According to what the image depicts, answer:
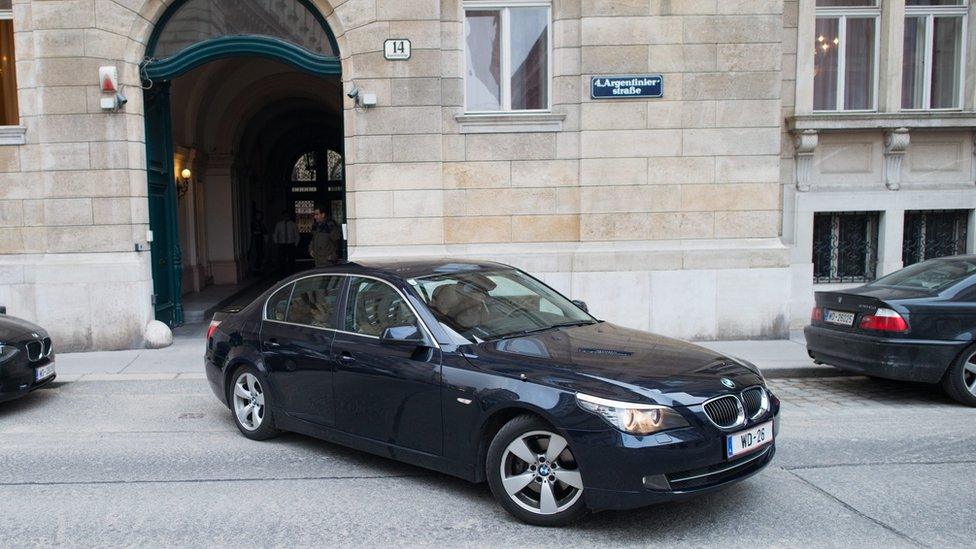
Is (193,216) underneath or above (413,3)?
underneath

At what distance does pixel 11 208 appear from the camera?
10414mm

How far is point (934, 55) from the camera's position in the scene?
37.8 ft

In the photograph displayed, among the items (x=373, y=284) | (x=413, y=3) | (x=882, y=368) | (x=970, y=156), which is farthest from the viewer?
(x=970, y=156)

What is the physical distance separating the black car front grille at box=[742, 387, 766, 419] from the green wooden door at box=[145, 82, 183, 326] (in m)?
9.07

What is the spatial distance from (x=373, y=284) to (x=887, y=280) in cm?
586

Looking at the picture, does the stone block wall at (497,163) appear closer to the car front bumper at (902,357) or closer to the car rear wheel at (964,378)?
the car front bumper at (902,357)

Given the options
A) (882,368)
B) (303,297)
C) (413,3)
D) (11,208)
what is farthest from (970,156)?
(11,208)

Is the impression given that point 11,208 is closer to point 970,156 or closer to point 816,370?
point 816,370

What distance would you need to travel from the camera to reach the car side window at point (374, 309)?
17.0 feet

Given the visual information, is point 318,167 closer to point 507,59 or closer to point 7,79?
point 7,79

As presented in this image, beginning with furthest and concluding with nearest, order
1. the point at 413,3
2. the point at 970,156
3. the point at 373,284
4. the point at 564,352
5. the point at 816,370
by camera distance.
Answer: the point at 970,156
the point at 413,3
the point at 816,370
the point at 373,284
the point at 564,352

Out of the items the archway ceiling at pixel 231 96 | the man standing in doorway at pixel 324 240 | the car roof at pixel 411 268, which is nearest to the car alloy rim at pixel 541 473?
the car roof at pixel 411 268

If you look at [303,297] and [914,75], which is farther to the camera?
[914,75]

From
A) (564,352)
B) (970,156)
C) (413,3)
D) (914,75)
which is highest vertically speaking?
(413,3)
